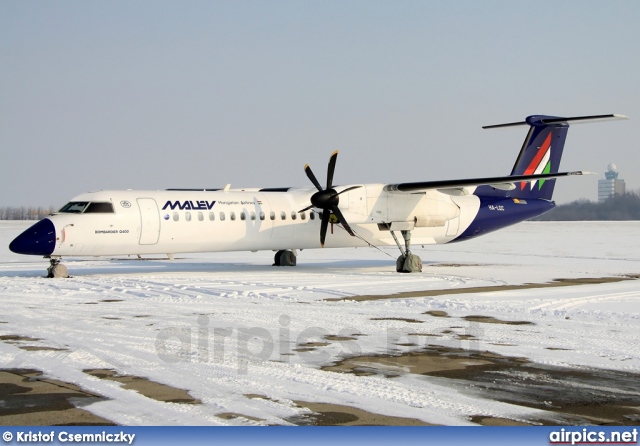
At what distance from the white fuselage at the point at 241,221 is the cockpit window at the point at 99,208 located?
0.10 meters

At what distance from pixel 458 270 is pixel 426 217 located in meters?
2.14

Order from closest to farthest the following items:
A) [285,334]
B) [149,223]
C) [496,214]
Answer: [285,334], [149,223], [496,214]

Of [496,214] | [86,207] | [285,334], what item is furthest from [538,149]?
[285,334]

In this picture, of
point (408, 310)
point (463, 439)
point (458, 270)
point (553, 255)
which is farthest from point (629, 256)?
point (463, 439)

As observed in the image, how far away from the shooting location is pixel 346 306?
47.2 ft

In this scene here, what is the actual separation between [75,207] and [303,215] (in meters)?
7.49

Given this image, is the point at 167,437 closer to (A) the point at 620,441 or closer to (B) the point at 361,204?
(A) the point at 620,441

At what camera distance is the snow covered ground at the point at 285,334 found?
22.9ft

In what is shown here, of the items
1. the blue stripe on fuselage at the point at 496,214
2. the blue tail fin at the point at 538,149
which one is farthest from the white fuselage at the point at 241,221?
the blue tail fin at the point at 538,149

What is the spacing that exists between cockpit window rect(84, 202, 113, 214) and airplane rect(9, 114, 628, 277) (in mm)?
28

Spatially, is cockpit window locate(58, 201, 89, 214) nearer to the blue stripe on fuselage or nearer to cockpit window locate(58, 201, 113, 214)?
cockpit window locate(58, 201, 113, 214)

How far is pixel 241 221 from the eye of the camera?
2297 cm

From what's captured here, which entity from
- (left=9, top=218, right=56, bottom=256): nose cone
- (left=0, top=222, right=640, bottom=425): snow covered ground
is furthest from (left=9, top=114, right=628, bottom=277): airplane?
(left=0, top=222, right=640, bottom=425): snow covered ground

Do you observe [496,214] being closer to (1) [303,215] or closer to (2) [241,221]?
(1) [303,215]
